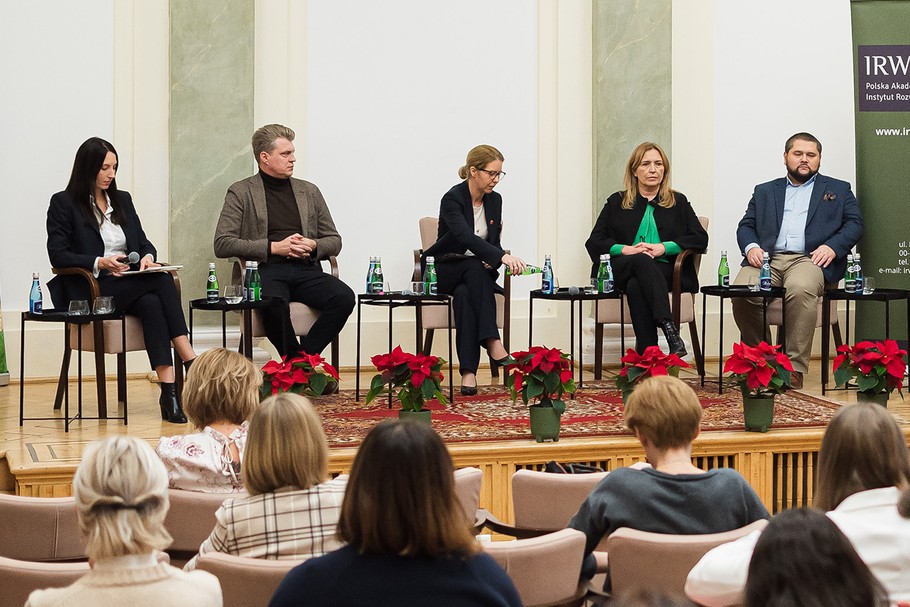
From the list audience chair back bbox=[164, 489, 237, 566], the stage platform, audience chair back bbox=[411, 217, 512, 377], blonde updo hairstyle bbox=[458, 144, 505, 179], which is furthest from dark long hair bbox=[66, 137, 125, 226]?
audience chair back bbox=[164, 489, 237, 566]

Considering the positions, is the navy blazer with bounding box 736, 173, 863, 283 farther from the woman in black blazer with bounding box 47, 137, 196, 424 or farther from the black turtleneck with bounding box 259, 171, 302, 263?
the woman in black blazer with bounding box 47, 137, 196, 424

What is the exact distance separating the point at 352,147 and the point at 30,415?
2641 millimetres

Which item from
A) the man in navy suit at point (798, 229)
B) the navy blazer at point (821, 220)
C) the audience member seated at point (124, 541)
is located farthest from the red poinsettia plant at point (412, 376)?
the audience member seated at point (124, 541)

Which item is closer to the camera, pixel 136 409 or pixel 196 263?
pixel 136 409

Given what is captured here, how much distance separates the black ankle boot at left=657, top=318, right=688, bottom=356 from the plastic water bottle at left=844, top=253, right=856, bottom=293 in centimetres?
94

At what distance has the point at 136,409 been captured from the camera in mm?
5789

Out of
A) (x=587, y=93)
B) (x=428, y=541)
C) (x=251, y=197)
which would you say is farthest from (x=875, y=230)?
(x=428, y=541)

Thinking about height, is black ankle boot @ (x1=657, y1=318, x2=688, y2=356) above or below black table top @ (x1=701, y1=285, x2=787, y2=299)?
below

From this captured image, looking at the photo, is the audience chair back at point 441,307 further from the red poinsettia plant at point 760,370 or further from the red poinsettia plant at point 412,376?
the red poinsettia plant at point 760,370

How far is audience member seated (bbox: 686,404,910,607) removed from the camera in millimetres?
2053

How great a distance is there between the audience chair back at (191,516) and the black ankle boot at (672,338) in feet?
12.0

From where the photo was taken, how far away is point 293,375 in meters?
4.86

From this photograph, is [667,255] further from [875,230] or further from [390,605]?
[390,605]

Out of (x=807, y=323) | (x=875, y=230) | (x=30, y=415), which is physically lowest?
(x=30, y=415)
